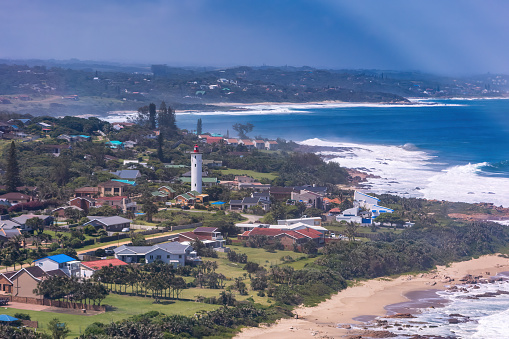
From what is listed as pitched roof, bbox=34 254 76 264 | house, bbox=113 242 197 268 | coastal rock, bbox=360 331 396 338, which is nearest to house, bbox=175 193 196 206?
house, bbox=113 242 197 268

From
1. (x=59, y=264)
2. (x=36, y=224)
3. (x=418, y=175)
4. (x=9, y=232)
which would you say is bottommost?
(x=418, y=175)

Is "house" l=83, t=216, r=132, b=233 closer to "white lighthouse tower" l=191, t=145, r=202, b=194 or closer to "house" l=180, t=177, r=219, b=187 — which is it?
"white lighthouse tower" l=191, t=145, r=202, b=194

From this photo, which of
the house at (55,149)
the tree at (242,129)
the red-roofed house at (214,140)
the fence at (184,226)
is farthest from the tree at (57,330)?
the tree at (242,129)

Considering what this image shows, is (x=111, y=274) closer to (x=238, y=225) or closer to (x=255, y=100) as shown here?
(x=238, y=225)

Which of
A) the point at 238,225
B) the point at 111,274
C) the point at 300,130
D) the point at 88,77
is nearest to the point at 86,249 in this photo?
the point at 111,274

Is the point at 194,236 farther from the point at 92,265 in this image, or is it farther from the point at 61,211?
the point at 61,211

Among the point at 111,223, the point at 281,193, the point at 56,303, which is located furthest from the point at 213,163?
the point at 56,303

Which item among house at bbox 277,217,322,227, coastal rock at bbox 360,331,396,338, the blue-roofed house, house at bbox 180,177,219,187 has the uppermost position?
the blue-roofed house
